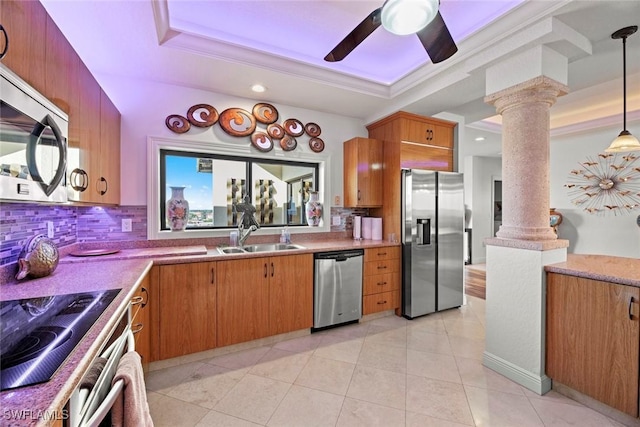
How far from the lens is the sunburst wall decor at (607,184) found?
4270mm

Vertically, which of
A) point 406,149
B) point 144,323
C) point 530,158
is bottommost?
point 144,323

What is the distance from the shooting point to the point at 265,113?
3.15m

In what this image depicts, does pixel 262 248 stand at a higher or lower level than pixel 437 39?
lower

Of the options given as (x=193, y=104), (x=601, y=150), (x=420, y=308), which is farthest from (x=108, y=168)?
(x=601, y=150)

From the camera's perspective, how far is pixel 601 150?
4.61 meters

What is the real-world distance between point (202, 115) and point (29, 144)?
1.85 meters

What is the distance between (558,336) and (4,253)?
11.4 feet

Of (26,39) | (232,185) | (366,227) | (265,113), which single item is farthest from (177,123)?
(366,227)

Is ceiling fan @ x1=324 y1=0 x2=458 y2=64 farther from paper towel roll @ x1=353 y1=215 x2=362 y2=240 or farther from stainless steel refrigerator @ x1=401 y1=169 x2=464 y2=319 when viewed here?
paper towel roll @ x1=353 y1=215 x2=362 y2=240

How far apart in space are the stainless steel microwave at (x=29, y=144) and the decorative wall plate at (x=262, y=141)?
1794mm

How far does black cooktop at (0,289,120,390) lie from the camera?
69 centimetres

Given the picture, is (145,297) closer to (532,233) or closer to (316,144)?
(316,144)

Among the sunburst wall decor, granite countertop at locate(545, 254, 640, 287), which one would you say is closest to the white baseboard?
granite countertop at locate(545, 254, 640, 287)

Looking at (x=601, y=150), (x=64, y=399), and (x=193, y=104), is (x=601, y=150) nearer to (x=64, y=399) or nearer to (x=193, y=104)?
(x=193, y=104)
